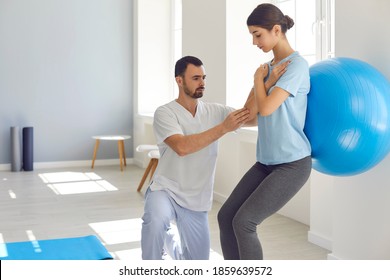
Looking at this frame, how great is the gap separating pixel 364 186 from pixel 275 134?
843 mm

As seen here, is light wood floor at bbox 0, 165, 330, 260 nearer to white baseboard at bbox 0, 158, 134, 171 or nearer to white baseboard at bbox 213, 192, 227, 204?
white baseboard at bbox 213, 192, 227, 204

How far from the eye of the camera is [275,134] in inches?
89.9

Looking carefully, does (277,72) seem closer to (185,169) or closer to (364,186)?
(185,169)

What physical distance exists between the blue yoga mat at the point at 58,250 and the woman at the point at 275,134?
597 millimetres

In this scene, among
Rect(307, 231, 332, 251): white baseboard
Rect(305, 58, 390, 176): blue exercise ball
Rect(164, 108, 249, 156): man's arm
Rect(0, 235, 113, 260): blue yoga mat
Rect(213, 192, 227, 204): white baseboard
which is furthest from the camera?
Rect(213, 192, 227, 204): white baseboard

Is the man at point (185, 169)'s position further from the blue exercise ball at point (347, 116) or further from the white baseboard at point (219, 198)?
the white baseboard at point (219, 198)

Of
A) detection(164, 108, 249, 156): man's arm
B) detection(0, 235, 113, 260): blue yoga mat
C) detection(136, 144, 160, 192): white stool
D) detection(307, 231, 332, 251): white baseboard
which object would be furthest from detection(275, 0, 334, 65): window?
detection(0, 235, 113, 260): blue yoga mat

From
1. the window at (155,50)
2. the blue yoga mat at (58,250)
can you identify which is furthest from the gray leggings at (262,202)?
the window at (155,50)

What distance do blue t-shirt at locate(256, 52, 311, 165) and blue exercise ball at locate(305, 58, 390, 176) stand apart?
0.06 meters

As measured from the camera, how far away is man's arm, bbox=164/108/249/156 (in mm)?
2469

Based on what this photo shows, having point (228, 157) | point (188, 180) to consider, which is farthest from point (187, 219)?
point (228, 157)

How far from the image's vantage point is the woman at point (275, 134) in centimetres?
223

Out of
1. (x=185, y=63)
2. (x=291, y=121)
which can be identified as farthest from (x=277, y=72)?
A: (x=185, y=63)
